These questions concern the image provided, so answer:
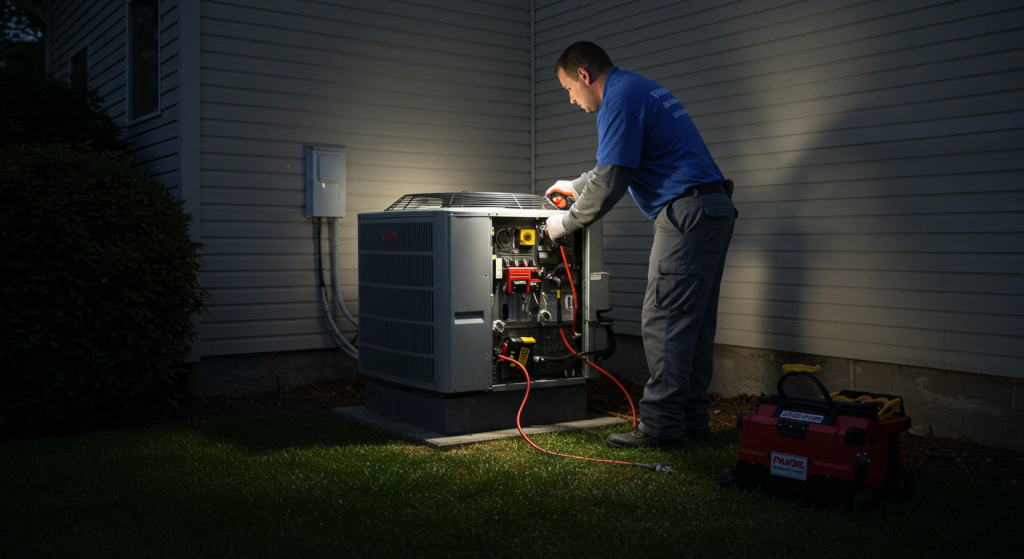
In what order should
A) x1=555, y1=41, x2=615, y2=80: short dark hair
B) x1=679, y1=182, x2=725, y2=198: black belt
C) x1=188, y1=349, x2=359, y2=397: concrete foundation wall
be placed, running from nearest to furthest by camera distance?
x1=679, y1=182, x2=725, y2=198: black belt
x1=555, y1=41, x2=615, y2=80: short dark hair
x1=188, y1=349, x2=359, y2=397: concrete foundation wall

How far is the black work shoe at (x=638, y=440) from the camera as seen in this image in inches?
154

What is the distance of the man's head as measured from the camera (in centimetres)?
408

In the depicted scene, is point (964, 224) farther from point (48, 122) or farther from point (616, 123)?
point (48, 122)

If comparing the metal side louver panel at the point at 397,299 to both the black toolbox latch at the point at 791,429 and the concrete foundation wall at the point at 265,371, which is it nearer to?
the concrete foundation wall at the point at 265,371

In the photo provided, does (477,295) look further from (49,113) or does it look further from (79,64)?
(79,64)

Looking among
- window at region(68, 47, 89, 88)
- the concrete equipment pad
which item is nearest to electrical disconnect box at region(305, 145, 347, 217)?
the concrete equipment pad

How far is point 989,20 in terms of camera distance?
411 centimetres

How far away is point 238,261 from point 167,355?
0.98m

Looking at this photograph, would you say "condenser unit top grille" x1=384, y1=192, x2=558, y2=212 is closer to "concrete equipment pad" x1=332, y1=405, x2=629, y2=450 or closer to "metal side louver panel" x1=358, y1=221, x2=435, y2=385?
"metal side louver panel" x1=358, y1=221, x2=435, y2=385

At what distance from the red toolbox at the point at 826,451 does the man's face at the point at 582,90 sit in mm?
1728

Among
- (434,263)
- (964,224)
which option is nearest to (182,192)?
(434,263)

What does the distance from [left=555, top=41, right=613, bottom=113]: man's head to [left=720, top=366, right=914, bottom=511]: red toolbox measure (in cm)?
174

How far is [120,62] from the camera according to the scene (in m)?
6.98

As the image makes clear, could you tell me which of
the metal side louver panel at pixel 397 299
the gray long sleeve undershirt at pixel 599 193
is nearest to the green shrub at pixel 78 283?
the metal side louver panel at pixel 397 299
